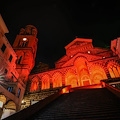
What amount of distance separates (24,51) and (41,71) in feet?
27.8

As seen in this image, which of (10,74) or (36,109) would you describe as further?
(10,74)

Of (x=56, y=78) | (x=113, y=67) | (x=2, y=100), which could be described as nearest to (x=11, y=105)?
(x=2, y=100)

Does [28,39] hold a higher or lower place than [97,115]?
higher

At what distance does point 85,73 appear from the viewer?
74.9 ft

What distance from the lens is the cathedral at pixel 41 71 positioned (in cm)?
1608

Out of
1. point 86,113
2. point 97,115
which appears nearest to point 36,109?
point 86,113

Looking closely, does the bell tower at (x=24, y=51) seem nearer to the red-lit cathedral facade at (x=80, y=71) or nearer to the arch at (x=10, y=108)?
the red-lit cathedral facade at (x=80, y=71)

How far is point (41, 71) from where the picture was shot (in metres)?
23.0

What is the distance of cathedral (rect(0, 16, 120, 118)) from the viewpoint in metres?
16.1

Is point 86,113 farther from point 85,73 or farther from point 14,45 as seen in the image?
point 14,45

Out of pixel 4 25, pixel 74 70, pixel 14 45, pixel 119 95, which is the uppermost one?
pixel 14 45

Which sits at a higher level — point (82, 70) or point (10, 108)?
point (82, 70)

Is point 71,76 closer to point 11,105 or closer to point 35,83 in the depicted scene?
point 35,83

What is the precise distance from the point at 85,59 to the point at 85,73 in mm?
4497
